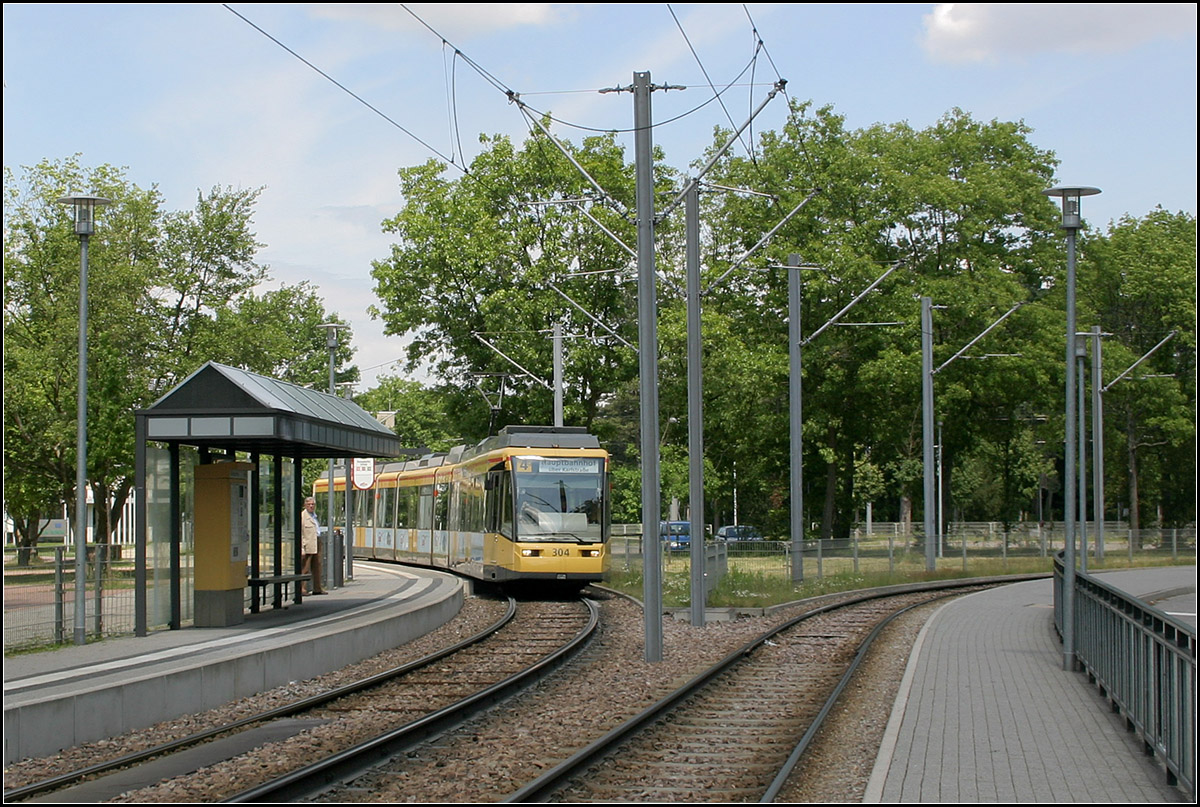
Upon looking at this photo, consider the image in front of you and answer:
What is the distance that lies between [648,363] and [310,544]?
8960 millimetres

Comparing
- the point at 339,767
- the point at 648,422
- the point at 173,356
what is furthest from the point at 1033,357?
the point at 339,767

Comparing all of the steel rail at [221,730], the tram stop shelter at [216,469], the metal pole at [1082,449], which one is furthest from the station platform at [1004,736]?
the tram stop shelter at [216,469]

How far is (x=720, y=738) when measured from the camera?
11.2 metres

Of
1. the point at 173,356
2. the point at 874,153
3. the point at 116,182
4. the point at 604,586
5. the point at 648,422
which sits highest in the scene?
the point at 874,153

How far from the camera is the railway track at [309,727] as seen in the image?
9195 mm

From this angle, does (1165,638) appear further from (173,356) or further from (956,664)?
(173,356)

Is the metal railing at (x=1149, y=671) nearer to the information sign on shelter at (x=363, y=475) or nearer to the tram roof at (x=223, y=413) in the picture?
the tram roof at (x=223, y=413)

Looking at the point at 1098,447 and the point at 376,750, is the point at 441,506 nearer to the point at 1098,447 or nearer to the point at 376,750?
the point at 1098,447

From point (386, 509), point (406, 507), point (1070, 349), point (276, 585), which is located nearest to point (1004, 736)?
point (1070, 349)

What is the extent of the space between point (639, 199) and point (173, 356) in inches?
945

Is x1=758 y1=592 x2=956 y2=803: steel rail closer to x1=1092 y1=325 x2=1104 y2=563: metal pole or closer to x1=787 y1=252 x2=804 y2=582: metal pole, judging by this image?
x1=787 y1=252 x2=804 y2=582: metal pole

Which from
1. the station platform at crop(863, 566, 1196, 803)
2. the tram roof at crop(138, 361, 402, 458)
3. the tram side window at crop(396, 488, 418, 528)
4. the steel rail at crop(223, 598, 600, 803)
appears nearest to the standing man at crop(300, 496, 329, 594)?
the tram roof at crop(138, 361, 402, 458)

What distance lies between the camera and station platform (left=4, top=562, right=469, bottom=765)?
10.4 m

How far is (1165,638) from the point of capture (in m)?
9.13
